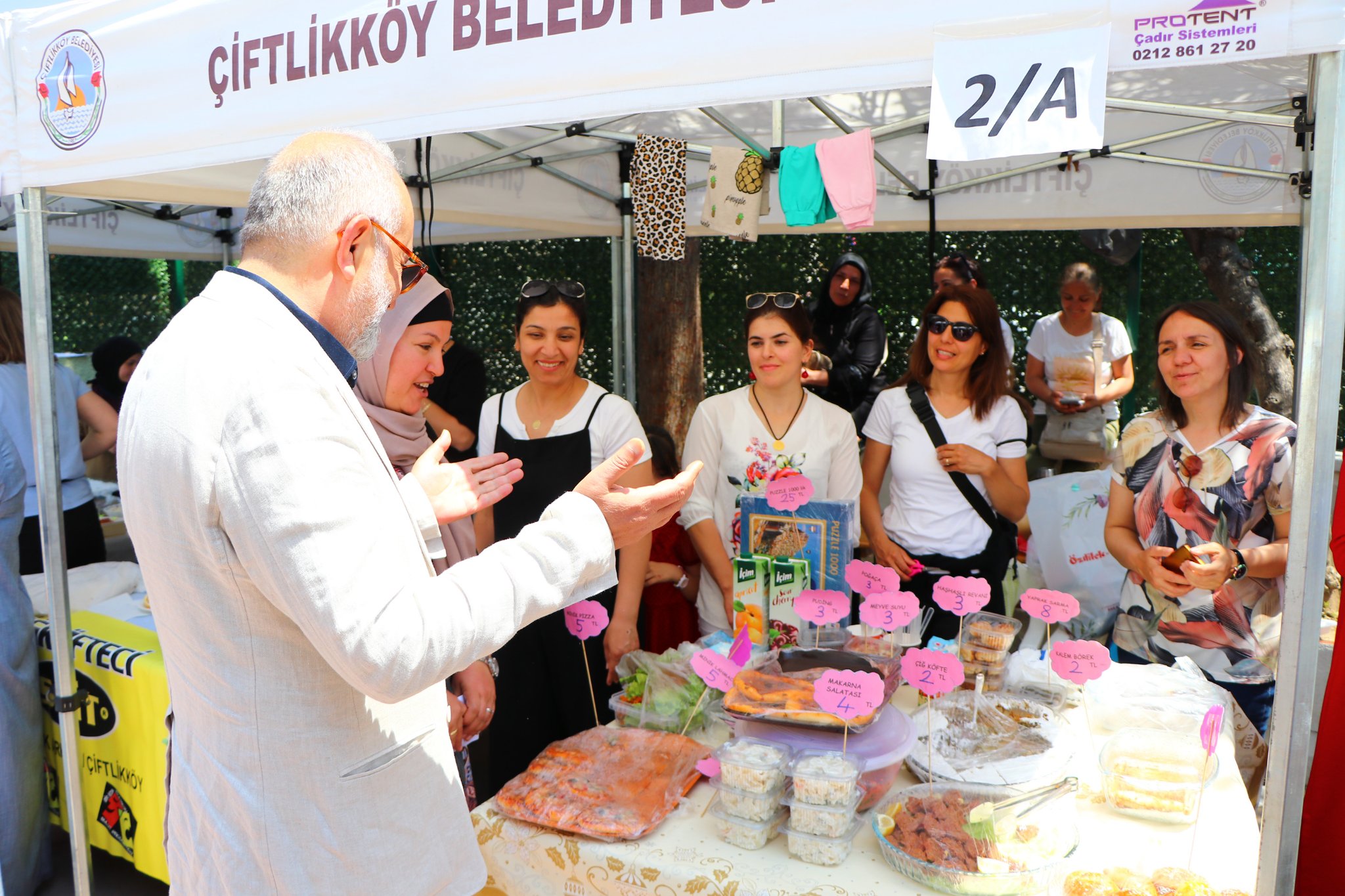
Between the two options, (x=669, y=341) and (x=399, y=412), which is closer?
(x=399, y=412)

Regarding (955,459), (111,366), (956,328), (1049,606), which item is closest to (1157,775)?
(1049,606)

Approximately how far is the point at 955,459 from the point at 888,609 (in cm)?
111

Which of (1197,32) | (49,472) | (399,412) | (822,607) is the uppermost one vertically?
(1197,32)

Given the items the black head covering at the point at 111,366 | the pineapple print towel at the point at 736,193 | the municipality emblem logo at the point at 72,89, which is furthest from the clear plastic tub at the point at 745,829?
the black head covering at the point at 111,366

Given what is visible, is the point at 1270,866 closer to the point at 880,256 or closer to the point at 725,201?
the point at 725,201

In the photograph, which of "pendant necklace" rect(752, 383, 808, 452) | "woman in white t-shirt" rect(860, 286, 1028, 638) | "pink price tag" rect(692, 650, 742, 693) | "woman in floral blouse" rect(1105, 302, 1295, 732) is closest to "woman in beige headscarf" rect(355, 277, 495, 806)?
"pink price tag" rect(692, 650, 742, 693)

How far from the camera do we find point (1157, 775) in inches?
70.5

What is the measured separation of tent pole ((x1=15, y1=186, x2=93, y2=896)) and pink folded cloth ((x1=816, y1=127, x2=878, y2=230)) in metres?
2.01

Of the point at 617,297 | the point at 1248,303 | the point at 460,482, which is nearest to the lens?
the point at 460,482

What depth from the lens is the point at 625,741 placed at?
201 centimetres

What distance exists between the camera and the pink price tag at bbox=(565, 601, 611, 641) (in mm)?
2213

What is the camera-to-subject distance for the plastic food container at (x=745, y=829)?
5.44 ft

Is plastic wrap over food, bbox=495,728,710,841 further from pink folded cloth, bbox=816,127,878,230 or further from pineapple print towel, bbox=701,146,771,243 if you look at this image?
pineapple print towel, bbox=701,146,771,243

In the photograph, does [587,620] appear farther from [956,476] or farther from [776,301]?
[956,476]
